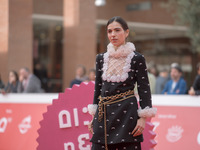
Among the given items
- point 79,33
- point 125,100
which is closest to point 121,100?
point 125,100

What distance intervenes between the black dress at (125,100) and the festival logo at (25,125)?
4.57 metres

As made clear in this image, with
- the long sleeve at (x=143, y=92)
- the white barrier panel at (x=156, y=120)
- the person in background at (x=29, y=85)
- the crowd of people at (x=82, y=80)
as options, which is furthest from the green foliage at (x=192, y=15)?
the long sleeve at (x=143, y=92)

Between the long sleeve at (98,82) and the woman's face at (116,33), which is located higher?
the woman's face at (116,33)

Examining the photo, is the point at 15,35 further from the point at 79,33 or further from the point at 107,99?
the point at 107,99

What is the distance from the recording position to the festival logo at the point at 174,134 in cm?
753

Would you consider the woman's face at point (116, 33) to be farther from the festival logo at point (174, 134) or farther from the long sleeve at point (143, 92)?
the festival logo at point (174, 134)

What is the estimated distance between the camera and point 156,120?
7.82 metres

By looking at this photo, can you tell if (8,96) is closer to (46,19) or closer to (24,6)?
(24,6)

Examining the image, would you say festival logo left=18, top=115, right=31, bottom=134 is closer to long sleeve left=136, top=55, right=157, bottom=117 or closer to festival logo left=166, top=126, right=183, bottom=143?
festival logo left=166, top=126, right=183, bottom=143

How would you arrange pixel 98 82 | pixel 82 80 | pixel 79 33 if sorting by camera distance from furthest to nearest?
pixel 79 33, pixel 82 80, pixel 98 82

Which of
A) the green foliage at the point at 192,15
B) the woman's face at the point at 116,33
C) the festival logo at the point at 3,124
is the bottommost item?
the festival logo at the point at 3,124

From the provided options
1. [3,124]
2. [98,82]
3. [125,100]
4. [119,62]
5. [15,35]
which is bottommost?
[3,124]

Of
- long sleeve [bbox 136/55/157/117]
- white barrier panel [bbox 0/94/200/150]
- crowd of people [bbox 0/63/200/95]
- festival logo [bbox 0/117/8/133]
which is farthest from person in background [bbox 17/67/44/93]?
long sleeve [bbox 136/55/157/117]

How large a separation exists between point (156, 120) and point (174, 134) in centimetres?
44
